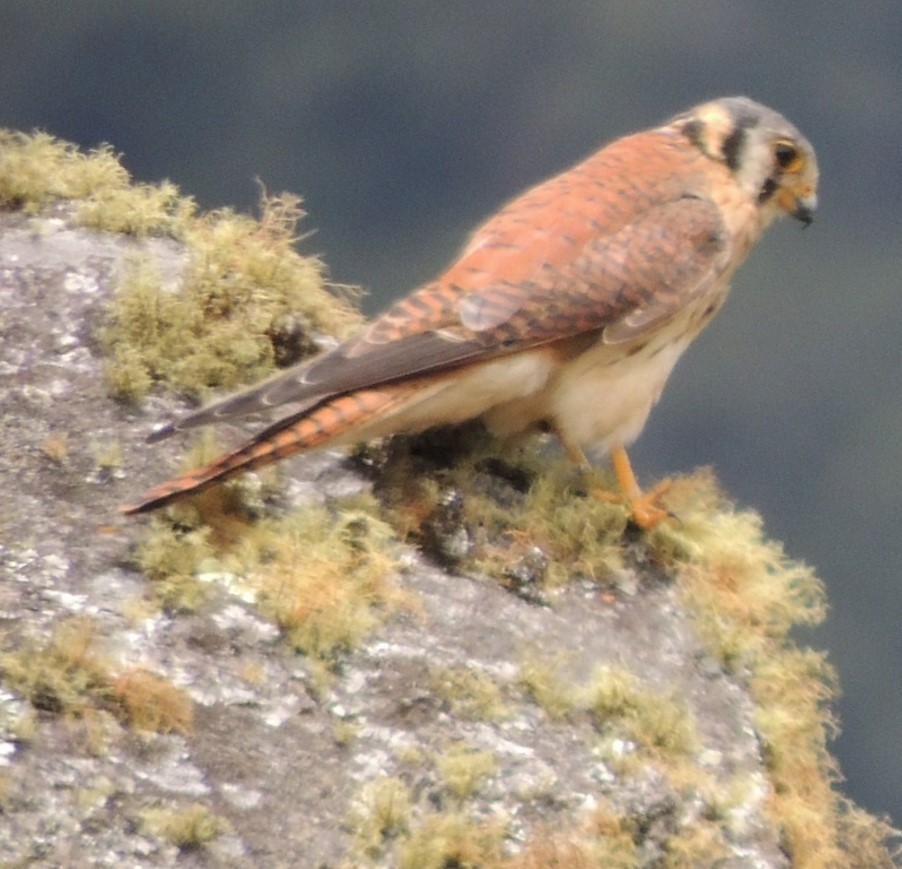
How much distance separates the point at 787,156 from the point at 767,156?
2.3 inches

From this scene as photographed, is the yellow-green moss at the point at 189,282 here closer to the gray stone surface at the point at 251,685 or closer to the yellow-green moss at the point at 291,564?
the gray stone surface at the point at 251,685

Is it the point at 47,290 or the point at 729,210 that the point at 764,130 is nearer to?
the point at 729,210

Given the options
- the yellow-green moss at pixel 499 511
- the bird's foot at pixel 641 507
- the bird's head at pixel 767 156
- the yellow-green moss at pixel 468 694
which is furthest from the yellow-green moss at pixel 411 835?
the bird's head at pixel 767 156

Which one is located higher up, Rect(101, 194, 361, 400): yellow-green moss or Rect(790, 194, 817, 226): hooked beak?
Rect(790, 194, 817, 226): hooked beak

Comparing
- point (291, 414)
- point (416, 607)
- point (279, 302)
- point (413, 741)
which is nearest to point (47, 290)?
point (279, 302)

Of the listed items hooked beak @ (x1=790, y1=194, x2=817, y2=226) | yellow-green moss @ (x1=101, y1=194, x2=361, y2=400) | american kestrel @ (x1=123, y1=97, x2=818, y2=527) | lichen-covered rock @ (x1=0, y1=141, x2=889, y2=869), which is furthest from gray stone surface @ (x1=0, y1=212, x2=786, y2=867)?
hooked beak @ (x1=790, y1=194, x2=817, y2=226)

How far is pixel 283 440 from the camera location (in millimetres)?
2887

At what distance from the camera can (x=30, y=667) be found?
249 cm

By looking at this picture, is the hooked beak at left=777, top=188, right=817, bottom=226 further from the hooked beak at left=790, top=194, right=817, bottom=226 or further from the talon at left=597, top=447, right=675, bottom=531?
the talon at left=597, top=447, right=675, bottom=531

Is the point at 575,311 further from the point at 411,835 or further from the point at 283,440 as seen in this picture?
the point at 411,835

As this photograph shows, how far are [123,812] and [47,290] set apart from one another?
1689 millimetres

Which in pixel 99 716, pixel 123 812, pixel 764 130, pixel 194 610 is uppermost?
pixel 764 130

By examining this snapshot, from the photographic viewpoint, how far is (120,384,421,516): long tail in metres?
2.85

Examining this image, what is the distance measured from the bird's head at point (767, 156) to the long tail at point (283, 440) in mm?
1398
